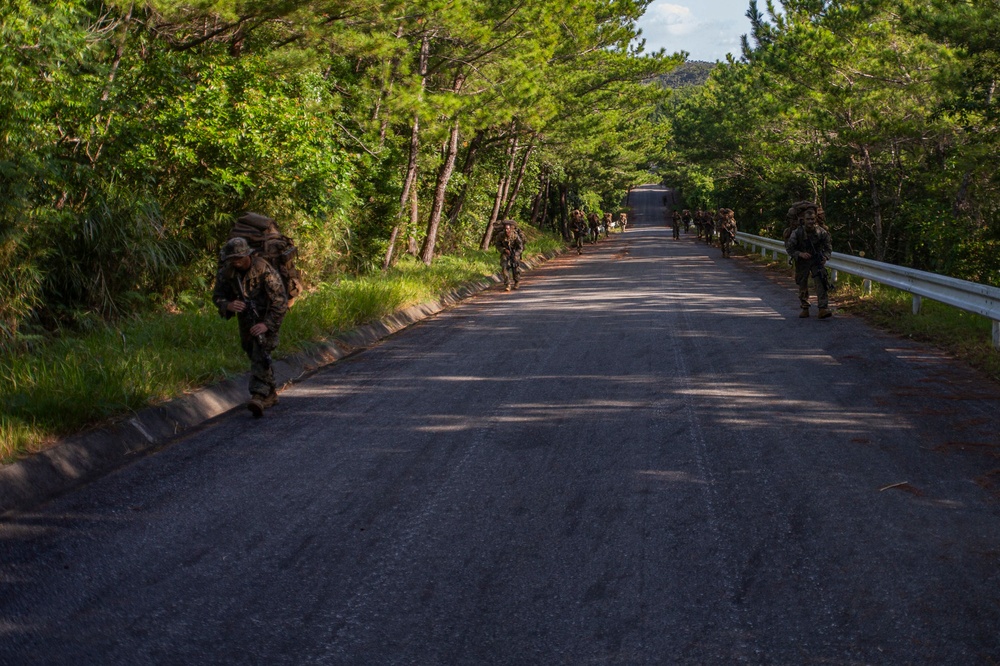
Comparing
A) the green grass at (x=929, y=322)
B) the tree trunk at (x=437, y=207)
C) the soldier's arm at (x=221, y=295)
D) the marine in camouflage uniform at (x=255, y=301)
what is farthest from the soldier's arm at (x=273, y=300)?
the tree trunk at (x=437, y=207)

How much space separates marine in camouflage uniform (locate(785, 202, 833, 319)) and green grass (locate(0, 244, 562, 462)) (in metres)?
6.22

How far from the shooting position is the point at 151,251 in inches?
469

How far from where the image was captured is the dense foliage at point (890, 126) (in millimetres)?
15773

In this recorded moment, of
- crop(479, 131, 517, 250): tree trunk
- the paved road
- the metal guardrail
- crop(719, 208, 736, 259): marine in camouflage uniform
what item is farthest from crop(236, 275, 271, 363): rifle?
crop(719, 208, 736, 259): marine in camouflage uniform

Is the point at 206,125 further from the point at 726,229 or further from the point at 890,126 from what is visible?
the point at 726,229

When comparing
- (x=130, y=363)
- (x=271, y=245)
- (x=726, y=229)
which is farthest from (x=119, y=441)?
(x=726, y=229)

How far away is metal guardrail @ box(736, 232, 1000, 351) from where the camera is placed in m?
10.2

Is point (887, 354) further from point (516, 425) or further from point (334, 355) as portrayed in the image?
point (334, 355)

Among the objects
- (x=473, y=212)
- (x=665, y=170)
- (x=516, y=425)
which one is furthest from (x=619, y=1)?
(x=665, y=170)

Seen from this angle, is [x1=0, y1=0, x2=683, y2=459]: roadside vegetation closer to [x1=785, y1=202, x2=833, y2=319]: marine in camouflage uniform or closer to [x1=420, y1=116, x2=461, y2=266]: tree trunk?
[x1=420, y1=116, x2=461, y2=266]: tree trunk

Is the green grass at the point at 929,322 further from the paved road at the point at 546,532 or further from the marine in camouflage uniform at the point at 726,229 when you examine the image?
the marine in camouflage uniform at the point at 726,229

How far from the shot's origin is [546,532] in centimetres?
475

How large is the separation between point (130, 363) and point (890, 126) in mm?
19070

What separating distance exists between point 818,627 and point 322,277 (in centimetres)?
1604
